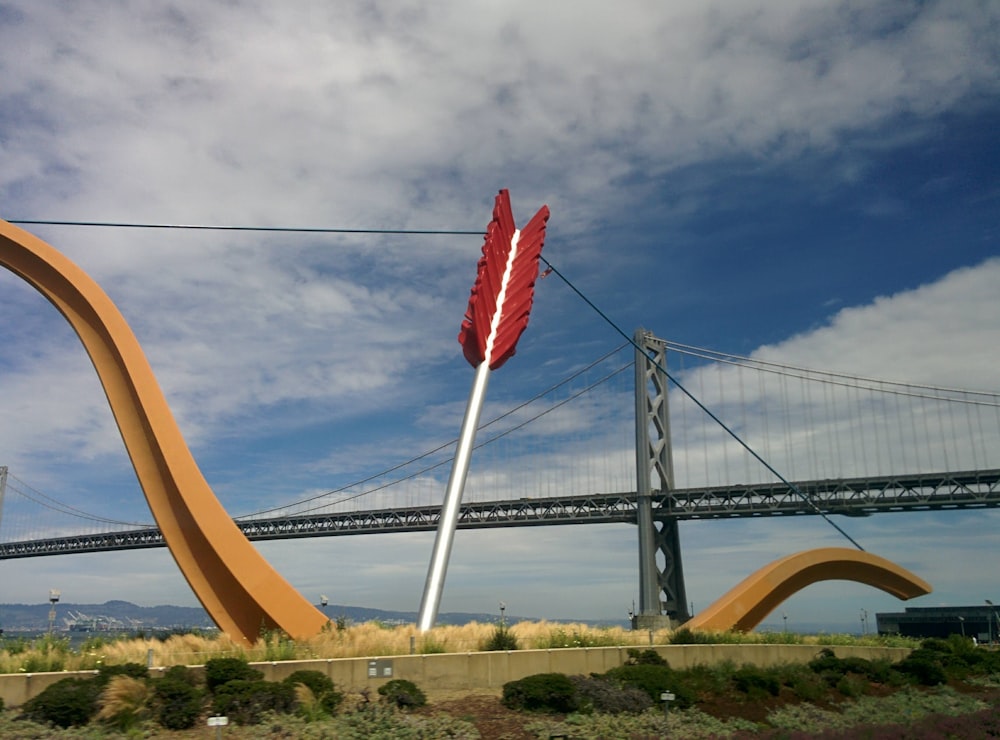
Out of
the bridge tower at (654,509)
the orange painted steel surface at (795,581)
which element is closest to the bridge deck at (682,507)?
the bridge tower at (654,509)

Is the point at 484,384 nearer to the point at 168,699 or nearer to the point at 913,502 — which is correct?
the point at 168,699

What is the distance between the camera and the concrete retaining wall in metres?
6.59

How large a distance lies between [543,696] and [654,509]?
2926 cm

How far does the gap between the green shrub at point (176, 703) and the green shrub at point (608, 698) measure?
293 centimetres

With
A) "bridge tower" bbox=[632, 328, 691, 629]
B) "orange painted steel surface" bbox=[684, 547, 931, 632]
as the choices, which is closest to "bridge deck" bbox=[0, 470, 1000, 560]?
"bridge tower" bbox=[632, 328, 691, 629]

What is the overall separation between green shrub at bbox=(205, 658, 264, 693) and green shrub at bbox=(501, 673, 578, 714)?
6.75ft

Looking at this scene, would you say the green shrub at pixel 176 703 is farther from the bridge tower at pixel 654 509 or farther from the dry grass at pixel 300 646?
the bridge tower at pixel 654 509

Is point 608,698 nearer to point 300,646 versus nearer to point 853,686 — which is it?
point 300,646

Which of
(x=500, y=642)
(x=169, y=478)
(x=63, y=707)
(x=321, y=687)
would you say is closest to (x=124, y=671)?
(x=63, y=707)

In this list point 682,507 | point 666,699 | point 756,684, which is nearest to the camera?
point 666,699

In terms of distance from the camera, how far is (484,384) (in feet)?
35.5

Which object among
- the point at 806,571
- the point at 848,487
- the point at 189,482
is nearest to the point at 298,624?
the point at 189,482

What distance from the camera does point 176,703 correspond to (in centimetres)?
601

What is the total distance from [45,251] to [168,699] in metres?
5.40
